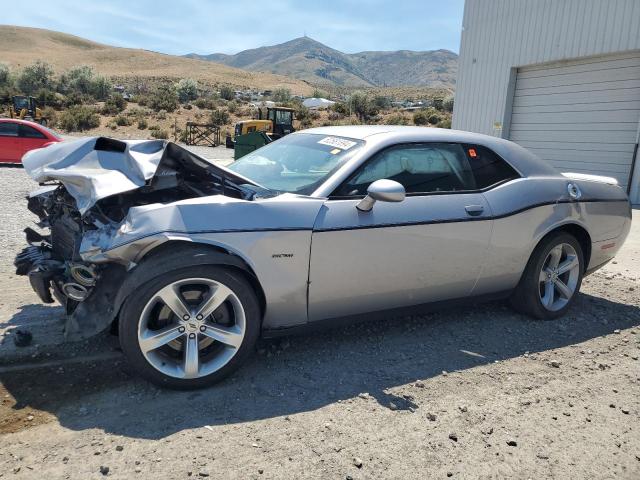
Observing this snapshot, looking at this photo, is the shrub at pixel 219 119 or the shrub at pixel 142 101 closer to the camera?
the shrub at pixel 219 119

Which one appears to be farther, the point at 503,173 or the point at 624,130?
the point at 624,130

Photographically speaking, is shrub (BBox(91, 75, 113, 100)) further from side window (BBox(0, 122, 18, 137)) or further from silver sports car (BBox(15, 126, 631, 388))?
silver sports car (BBox(15, 126, 631, 388))

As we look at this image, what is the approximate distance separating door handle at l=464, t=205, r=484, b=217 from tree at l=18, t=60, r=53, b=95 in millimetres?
54403

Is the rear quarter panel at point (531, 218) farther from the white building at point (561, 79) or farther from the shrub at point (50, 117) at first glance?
the shrub at point (50, 117)

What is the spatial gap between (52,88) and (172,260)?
188ft

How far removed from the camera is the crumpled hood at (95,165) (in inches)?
120

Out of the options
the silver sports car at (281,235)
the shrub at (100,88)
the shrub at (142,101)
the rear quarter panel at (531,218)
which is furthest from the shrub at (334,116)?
the silver sports car at (281,235)

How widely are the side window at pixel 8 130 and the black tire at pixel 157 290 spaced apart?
14.9 metres

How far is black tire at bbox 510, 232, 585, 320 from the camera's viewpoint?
13.8ft

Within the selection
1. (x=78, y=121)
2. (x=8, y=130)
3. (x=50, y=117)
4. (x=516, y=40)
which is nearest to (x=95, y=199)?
(x=516, y=40)

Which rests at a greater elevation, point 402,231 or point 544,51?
point 544,51

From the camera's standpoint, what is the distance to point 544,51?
1322 cm

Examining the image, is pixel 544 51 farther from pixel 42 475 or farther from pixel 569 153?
pixel 42 475

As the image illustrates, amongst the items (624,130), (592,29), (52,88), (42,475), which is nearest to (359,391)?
(42,475)
